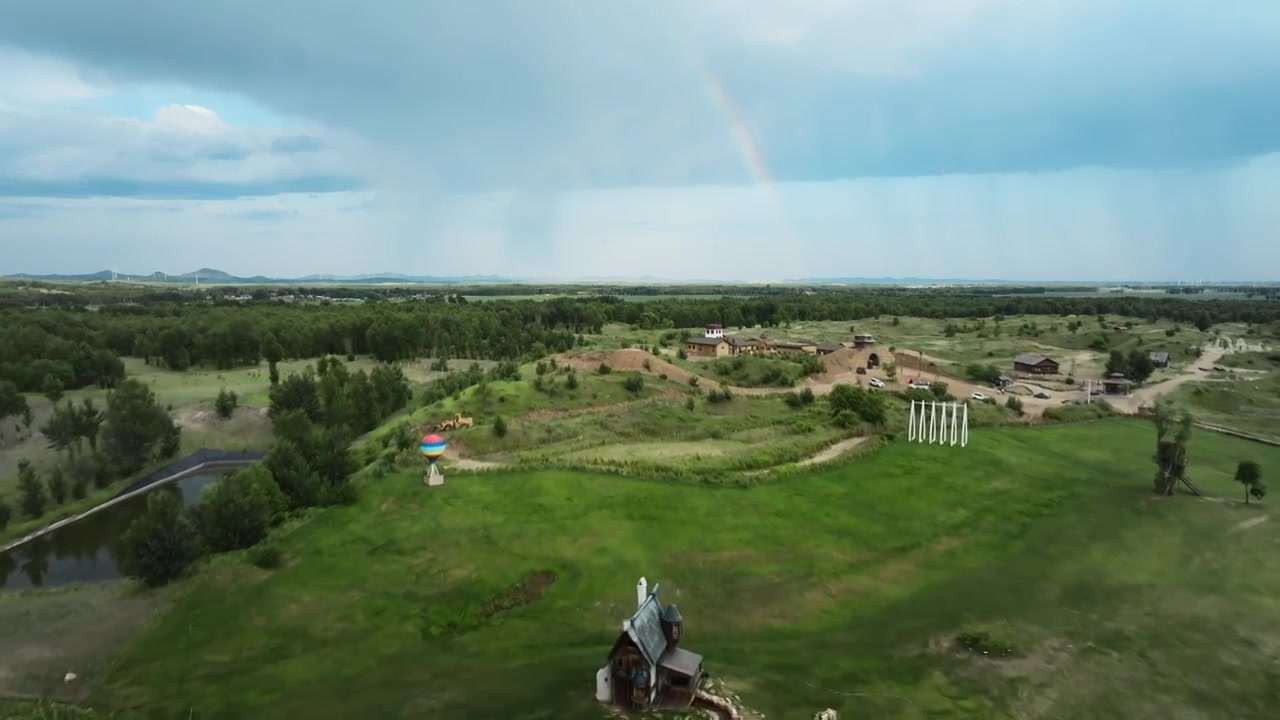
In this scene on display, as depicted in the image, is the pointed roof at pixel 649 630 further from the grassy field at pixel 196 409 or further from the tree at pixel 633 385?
the grassy field at pixel 196 409

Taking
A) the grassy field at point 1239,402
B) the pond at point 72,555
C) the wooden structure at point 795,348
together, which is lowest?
the pond at point 72,555

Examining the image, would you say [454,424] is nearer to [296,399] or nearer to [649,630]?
[296,399]

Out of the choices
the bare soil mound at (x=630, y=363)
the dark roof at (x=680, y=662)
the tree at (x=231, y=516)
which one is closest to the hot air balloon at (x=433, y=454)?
the tree at (x=231, y=516)

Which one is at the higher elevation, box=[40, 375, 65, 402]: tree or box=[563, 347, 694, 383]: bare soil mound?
box=[563, 347, 694, 383]: bare soil mound

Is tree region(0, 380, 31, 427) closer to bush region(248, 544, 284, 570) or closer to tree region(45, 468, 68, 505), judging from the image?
tree region(45, 468, 68, 505)

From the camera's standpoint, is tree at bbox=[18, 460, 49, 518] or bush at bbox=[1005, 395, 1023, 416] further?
bush at bbox=[1005, 395, 1023, 416]

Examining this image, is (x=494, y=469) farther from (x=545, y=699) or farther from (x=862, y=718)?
(x=862, y=718)

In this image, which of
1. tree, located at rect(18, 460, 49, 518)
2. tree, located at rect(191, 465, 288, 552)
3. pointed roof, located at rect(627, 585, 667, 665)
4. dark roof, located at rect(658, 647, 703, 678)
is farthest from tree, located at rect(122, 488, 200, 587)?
tree, located at rect(18, 460, 49, 518)
